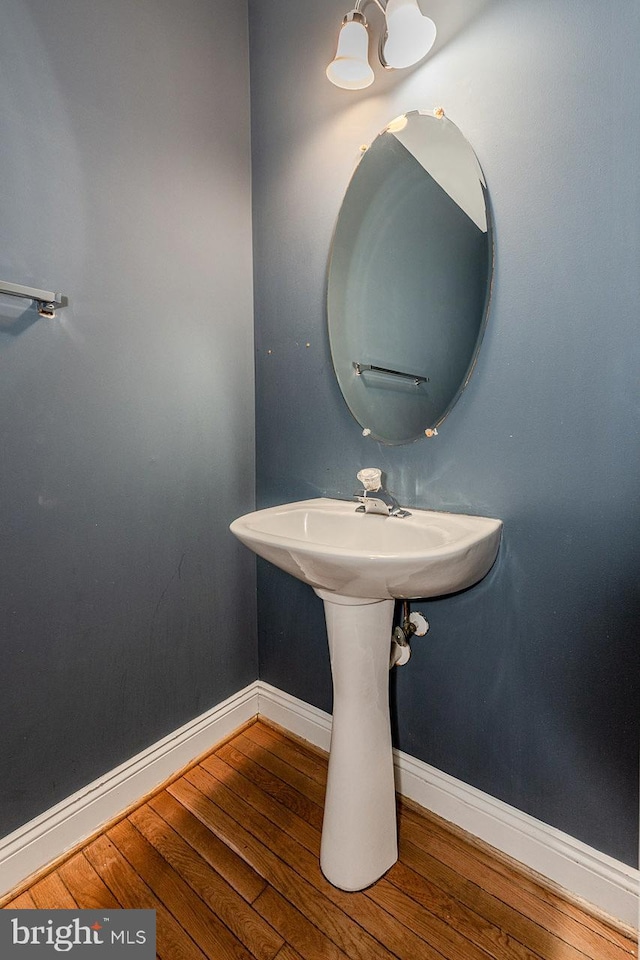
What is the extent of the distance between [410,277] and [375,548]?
677mm

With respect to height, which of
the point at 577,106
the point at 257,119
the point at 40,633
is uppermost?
the point at 257,119

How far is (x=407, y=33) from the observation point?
1.03 metres

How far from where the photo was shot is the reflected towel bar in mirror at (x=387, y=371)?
1.18 metres

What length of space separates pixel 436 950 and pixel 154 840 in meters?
0.68

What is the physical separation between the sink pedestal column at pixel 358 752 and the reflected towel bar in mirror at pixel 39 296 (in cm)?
82

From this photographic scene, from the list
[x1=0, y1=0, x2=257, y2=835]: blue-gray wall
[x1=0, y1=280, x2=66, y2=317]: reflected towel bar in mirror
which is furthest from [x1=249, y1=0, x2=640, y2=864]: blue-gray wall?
[x1=0, y1=280, x2=66, y2=317]: reflected towel bar in mirror

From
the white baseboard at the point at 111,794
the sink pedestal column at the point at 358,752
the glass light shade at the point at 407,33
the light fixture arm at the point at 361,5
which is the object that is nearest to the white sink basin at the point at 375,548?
the sink pedestal column at the point at 358,752

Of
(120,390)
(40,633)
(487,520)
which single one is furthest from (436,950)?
(120,390)

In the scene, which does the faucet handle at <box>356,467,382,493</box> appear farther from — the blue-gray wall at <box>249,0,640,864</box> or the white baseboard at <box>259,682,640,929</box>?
the white baseboard at <box>259,682,640,929</box>

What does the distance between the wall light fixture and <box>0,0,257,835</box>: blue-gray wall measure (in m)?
0.44

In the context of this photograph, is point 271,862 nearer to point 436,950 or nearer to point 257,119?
point 436,950

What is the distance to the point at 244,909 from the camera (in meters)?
0.99

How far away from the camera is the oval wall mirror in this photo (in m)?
1.07

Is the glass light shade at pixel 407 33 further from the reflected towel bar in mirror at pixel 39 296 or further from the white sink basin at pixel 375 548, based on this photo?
the white sink basin at pixel 375 548
